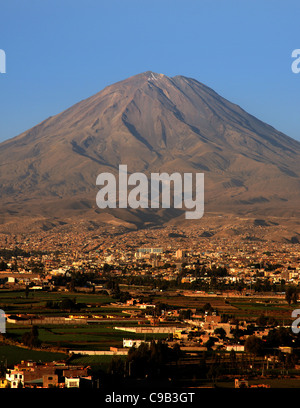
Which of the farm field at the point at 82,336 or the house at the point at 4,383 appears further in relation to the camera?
the farm field at the point at 82,336

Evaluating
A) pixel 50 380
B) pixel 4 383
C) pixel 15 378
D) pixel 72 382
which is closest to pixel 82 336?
pixel 15 378

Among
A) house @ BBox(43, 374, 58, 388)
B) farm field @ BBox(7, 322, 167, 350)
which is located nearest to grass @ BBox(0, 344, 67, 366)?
farm field @ BBox(7, 322, 167, 350)

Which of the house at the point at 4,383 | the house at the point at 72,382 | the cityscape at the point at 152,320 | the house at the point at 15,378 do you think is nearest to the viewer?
the house at the point at 72,382

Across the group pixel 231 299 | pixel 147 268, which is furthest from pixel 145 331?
pixel 147 268

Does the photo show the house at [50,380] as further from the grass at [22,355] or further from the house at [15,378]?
the grass at [22,355]

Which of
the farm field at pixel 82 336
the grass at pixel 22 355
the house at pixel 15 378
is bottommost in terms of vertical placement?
the house at pixel 15 378

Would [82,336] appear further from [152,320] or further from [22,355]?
[152,320]

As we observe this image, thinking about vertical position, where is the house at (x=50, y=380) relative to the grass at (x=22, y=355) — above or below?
below

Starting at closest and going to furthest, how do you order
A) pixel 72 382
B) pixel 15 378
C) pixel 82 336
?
pixel 72 382
pixel 15 378
pixel 82 336

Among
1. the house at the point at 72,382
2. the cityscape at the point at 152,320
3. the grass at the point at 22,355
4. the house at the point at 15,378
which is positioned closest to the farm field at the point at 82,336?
the cityscape at the point at 152,320

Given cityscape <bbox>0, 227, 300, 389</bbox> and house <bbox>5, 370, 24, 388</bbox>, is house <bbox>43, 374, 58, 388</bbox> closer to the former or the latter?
cityscape <bbox>0, 227, 300, 389</bbox>

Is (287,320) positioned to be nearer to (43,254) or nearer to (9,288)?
(9,288)
